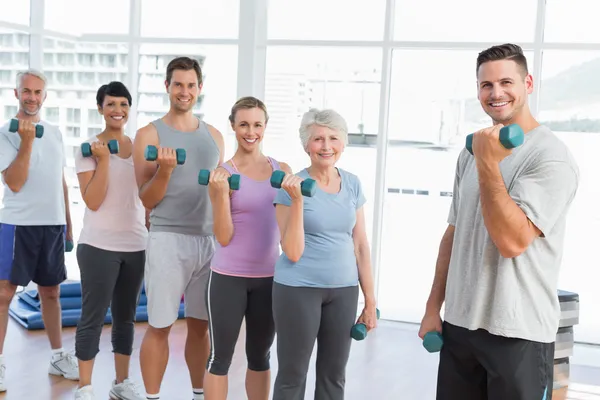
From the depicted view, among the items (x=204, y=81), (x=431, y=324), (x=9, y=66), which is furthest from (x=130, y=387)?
(x=9, y=66)

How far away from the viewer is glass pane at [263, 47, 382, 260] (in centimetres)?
535

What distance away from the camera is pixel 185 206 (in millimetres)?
2977

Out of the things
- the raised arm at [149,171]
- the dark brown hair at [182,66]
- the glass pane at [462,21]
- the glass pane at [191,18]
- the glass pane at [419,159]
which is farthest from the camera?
the glass pane at [191,18]

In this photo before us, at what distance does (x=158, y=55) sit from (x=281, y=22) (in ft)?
3.35

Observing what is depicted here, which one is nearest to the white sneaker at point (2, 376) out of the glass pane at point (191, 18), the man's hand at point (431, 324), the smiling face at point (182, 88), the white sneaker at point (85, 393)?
the white sneaker at point (85, 393)

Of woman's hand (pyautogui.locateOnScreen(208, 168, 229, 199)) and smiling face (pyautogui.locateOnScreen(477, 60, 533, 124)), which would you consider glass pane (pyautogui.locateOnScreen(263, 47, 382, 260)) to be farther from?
smiling face (pyautogui.locateOnScreen(477, 60, 533, 124))

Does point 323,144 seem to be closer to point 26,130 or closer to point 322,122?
point 322,122

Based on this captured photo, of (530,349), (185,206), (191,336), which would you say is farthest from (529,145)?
(191,336)

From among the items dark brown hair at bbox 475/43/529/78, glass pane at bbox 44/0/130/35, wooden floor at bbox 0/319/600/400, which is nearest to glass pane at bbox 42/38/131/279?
glass pane at bbox 44/0/130/35

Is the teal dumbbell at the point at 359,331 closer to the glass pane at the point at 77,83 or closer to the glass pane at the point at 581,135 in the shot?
the glass pane at the point at 581,135

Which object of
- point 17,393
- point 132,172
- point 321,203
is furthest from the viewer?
point 17,393

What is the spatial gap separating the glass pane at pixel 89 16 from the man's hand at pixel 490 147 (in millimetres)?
4535

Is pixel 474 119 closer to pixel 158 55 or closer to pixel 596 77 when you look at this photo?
pixel 596 77

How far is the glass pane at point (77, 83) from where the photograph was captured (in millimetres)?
5871
